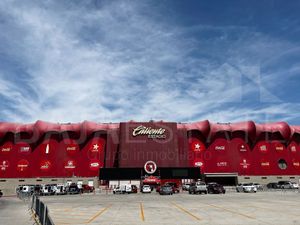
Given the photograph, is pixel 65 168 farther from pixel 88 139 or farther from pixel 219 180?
pixel 219 180

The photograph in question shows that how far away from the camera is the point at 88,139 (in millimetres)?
72188

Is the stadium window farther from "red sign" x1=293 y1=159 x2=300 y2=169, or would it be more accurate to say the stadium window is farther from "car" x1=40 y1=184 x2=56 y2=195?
"car" x1=40 y1=184 x2=56 y2=195

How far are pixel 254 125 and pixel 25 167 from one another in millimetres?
55149

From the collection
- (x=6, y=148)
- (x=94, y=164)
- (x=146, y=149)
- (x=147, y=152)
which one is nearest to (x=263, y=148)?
(x=147, y=152)

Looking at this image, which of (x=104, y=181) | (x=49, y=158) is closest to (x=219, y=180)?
(x=104, y=181)

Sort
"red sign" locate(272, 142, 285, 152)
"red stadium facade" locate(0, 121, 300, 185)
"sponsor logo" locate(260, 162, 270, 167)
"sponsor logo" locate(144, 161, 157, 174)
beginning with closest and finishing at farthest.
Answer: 1. "sponsor logo" locate(144, 161, 157, 174)
2. "red stadium facade" locate(0, 121, 300, 185)
3. "sponsor logo" locate(260, 162, 270, 167)
4. "red sign" locate(272, 142, 285, 152)

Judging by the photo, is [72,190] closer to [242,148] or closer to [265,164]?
[242,148]

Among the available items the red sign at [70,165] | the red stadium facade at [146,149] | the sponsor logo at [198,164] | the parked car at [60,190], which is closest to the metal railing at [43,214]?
the parked car at [60,190]

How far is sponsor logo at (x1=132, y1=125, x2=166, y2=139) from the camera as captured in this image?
7175 centimetres

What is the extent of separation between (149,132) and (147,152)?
4.94m

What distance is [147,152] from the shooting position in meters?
70.0

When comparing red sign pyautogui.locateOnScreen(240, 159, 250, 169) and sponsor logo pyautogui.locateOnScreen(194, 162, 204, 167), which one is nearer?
sponsor logo pyautogui.locateOnScreen(194, 162, 204, 167)

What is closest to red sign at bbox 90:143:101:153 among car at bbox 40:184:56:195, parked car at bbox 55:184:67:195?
parked car at bbox 55:184:67:195

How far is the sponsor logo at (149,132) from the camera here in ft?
235
